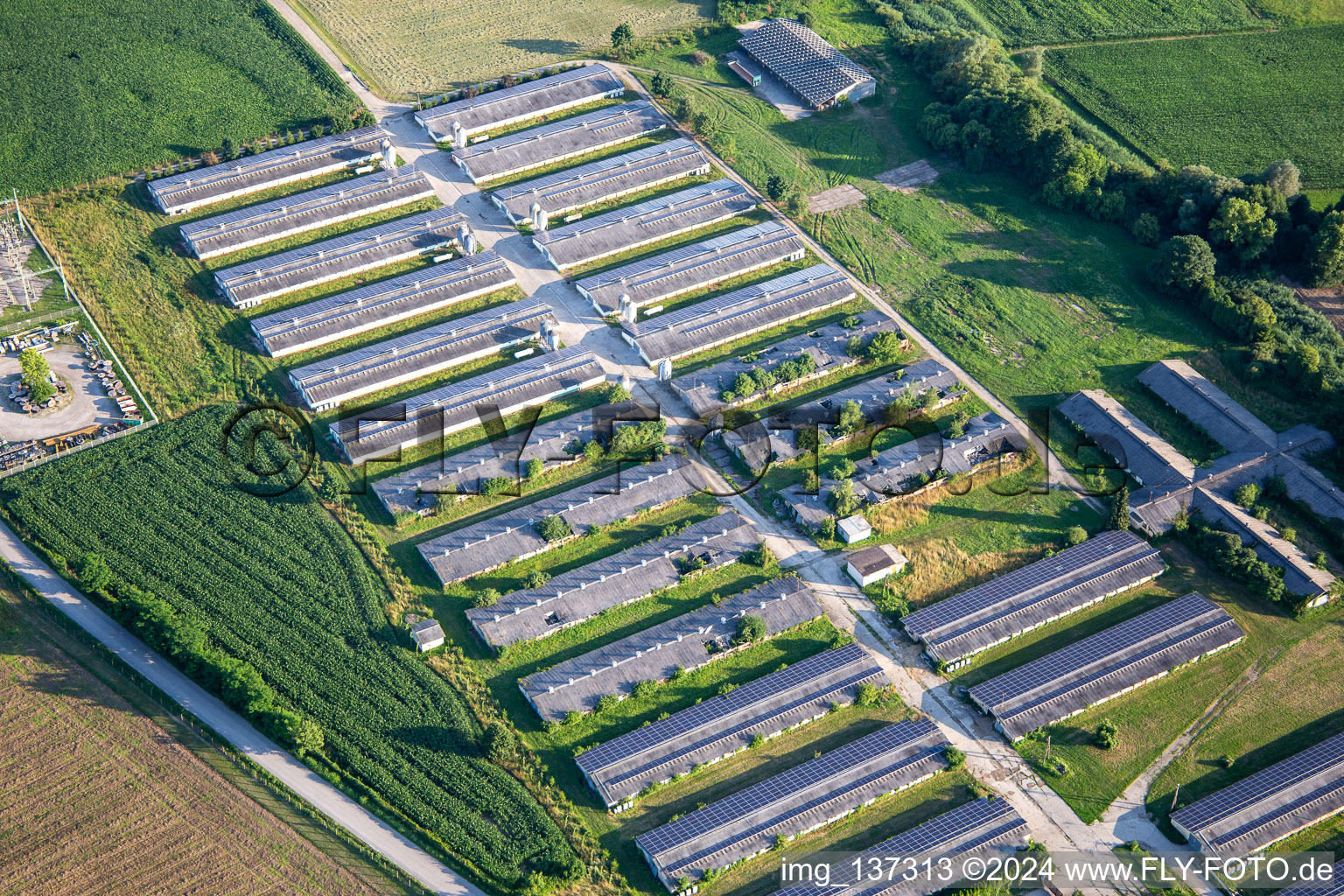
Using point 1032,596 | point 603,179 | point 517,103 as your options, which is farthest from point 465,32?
point 1032,596

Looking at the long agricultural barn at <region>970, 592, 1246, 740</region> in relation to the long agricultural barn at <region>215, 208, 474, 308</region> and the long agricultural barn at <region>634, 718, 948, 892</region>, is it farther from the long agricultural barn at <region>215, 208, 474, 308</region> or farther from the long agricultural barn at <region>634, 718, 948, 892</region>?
the long agricultural barn at <region>215, 208, 474, 308</region>

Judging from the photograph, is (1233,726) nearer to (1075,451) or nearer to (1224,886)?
(1224,886)

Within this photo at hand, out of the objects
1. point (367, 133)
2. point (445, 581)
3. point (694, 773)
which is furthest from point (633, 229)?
point (694, 773)

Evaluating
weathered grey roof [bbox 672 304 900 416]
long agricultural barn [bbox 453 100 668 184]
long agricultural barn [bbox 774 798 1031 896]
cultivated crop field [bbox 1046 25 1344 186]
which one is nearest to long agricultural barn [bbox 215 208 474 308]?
long agricultural barn [bbox 453 100 668 184]

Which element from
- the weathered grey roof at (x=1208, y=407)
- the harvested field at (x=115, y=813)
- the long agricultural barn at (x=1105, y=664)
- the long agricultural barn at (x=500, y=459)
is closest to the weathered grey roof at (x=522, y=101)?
the long agricultural barn at (x=500, y=459)

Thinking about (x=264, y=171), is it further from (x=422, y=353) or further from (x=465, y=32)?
Answer: (x=465, y=32)

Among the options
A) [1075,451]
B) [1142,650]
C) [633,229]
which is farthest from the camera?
[633,229]
